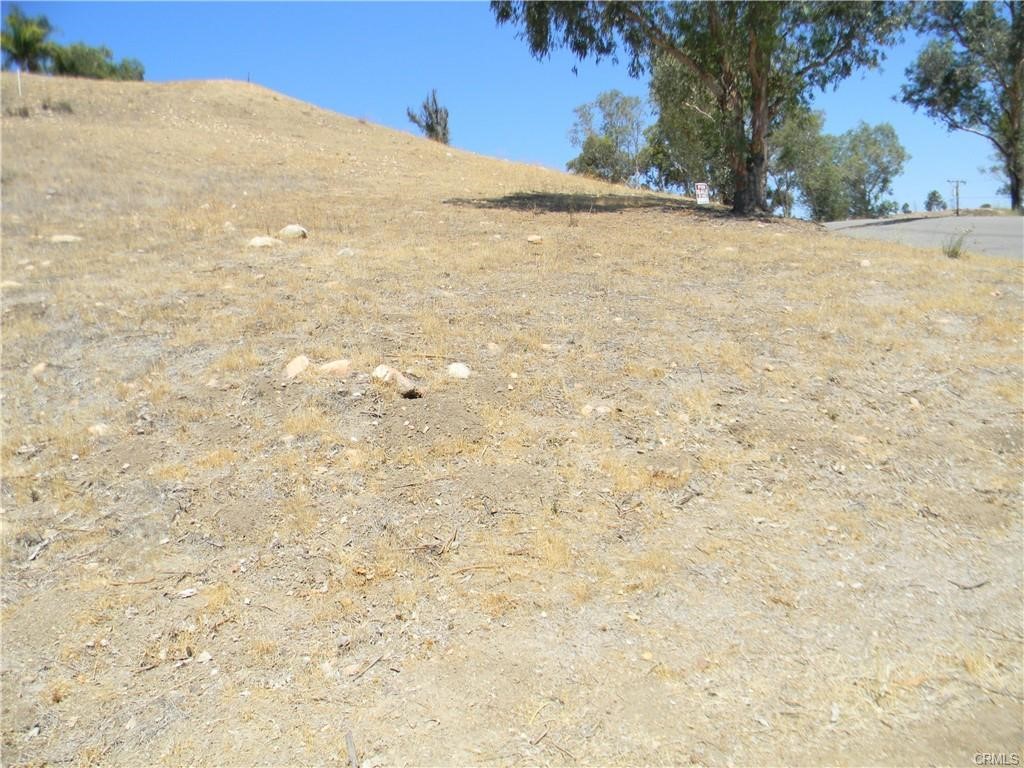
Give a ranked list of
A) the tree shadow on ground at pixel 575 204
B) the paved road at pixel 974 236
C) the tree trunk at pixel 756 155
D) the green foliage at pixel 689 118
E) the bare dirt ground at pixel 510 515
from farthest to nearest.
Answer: the green foliage at pixel 689 118 < the tree trunk at pixel 756 155 < the tree shadow on ground at pixel 575 204 < the paved road at pixel 974 236 < the bare dirt ground at pixel 510 515

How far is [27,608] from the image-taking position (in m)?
3.33

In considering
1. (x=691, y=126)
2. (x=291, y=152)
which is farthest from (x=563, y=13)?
(x=291, y=152)

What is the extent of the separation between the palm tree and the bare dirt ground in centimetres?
3667

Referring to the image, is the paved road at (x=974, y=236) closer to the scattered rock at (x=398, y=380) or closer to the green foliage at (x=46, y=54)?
the scattered rock at (x=398, y=380)

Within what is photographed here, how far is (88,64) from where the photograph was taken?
4069 cm

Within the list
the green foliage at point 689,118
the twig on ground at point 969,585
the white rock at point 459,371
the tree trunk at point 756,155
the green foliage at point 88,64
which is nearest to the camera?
the twig on ground at point 969,585

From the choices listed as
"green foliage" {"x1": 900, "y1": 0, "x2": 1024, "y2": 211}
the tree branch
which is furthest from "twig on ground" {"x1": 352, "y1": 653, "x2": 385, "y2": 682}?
"green foliage" {"x1": 900, "y1": 0, "x2": 1024, "y2": 211}

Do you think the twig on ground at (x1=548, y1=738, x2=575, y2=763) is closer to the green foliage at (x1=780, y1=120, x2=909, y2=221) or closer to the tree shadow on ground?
the tree shadow on ground

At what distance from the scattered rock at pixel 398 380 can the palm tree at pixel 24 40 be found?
40391 mm

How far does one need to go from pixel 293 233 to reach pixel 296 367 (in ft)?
14.6

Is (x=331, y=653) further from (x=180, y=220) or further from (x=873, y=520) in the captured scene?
(x=180, y=220)

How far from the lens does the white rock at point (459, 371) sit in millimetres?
5199

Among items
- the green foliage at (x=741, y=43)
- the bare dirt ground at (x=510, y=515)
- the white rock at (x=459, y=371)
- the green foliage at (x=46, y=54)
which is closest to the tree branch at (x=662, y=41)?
the green foliage at (x=741, y=43)

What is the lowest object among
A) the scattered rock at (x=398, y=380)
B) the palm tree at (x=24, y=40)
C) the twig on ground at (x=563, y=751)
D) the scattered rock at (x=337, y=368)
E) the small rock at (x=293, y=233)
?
the twig on ground at (x=563, y=751)
